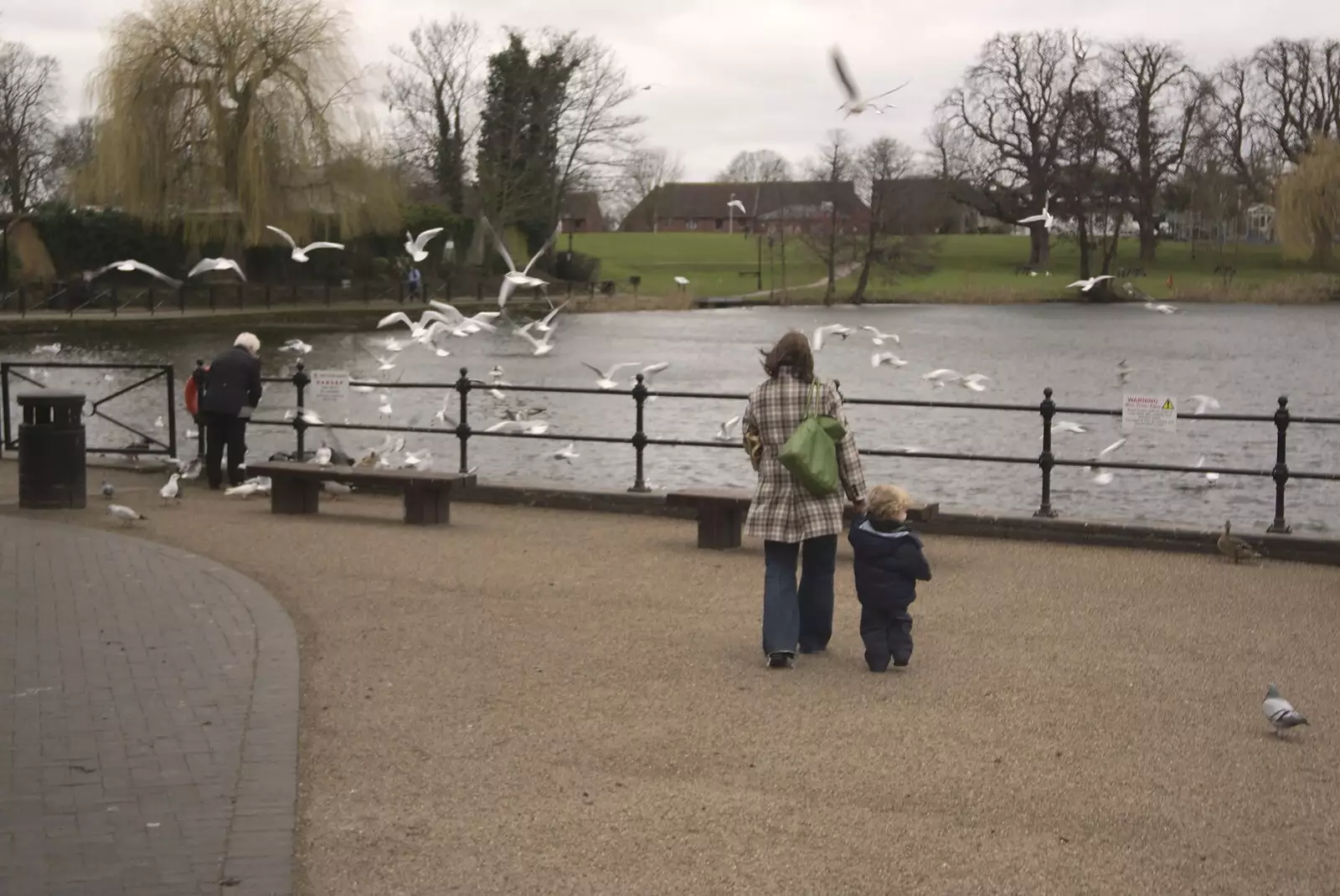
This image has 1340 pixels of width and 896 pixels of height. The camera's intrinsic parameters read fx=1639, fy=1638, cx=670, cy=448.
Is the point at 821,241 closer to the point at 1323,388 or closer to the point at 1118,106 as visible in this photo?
the point at 1118,106

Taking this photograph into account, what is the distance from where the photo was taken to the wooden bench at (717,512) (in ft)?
39.2

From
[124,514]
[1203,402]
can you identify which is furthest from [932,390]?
[124,514]

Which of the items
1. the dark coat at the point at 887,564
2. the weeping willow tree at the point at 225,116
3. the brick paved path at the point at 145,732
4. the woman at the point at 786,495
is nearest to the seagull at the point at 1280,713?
the dark coat at the point at 887,564

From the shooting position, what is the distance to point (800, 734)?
7156mm

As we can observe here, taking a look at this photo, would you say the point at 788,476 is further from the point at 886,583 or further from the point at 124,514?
the point at 124,514

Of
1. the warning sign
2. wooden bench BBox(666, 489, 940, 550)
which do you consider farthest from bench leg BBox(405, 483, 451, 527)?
the warning sign

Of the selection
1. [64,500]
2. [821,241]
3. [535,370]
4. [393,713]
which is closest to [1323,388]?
[535,370]

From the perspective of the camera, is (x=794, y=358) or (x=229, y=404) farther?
(x=229, y=404)

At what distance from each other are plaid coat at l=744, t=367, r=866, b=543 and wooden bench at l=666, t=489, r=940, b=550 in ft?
11.4

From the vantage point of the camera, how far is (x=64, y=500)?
14039 millimetres

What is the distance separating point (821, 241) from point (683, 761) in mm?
91548

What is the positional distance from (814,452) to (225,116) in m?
48.7

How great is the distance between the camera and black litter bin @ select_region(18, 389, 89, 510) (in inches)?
549

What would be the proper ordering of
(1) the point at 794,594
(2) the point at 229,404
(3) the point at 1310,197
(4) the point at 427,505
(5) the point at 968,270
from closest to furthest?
(1) the point at 794,594
(4) the point at 427,505
(2) the point at 229,404
(3) the point at 1310,197
(5) the point at 968,270
